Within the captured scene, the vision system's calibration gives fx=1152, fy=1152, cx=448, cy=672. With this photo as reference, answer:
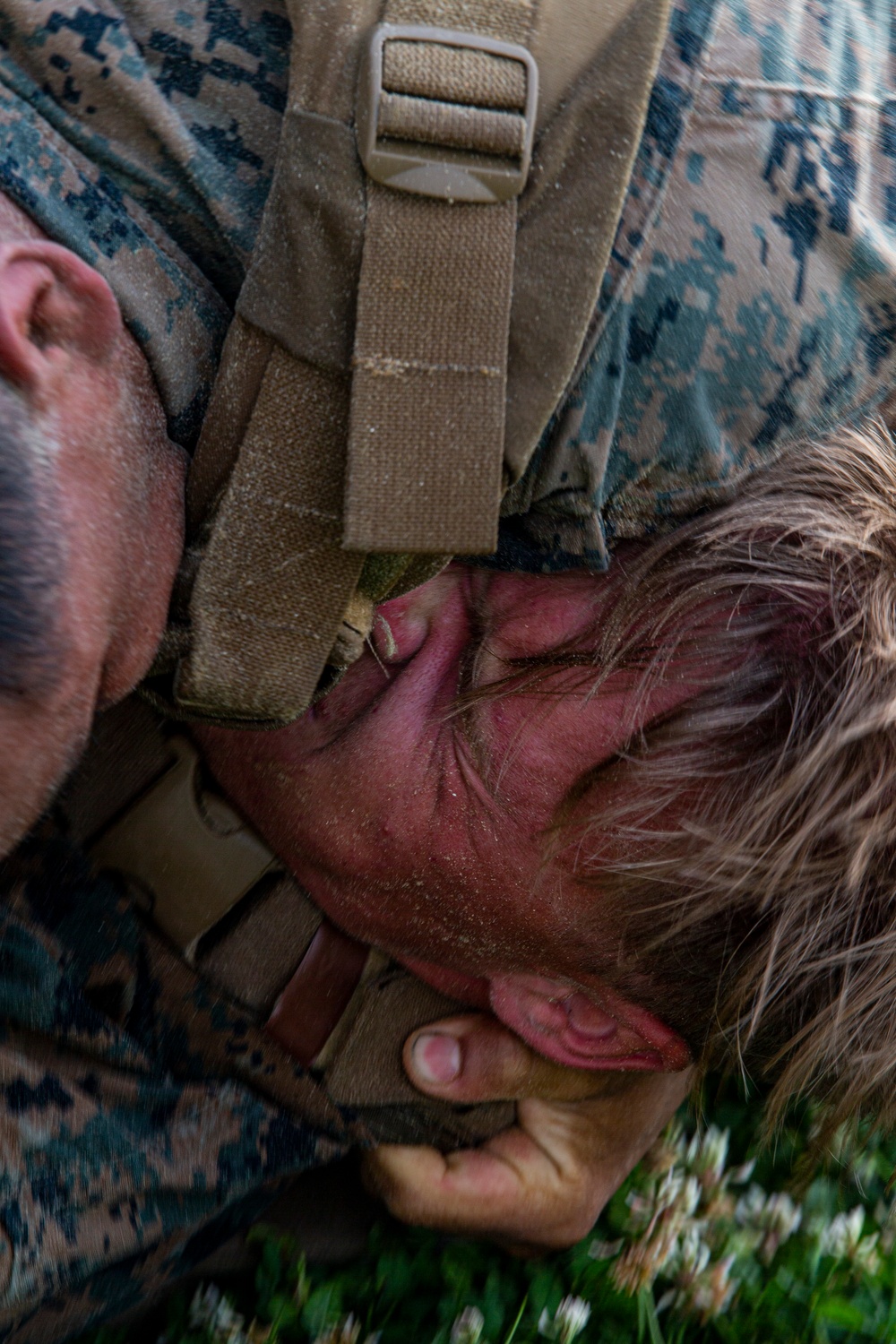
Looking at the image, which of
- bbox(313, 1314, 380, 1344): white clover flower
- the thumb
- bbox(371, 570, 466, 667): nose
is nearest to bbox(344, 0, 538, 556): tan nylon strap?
bbox(371, 570, 466, 667): nose

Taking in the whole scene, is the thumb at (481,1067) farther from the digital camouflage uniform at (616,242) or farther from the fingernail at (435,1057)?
the digital camouflage uniform at (616,242)

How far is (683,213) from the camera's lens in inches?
48.7

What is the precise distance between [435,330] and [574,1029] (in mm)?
1029

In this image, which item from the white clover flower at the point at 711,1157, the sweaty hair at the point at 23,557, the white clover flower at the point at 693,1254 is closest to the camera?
the sweaty hair at the point at 23,557

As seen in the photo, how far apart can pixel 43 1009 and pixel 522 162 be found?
3.80ft

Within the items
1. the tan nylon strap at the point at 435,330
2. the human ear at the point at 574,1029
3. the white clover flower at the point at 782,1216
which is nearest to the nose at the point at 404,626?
the tan nylon strap at the point at 435,330

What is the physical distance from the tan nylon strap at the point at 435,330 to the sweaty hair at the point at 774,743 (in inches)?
12.3

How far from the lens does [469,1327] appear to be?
1786 mm

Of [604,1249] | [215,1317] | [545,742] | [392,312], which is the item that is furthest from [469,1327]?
[392,312]

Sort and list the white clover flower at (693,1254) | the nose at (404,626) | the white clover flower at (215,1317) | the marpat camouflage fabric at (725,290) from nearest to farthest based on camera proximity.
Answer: the marpat camouflage fabric at (725,290) → the nose at (404,626) → the white clover flower at (215,1317) → the white clover flower at (693,1254)

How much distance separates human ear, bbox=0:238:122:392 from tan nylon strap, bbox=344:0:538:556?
0.26 metres

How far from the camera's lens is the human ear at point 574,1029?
1650mm

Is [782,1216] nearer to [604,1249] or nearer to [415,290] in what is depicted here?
[604,1249]

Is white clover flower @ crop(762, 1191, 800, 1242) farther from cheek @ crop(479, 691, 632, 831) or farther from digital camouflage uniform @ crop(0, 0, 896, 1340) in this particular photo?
digital camouflage uniform @ crop(0, 0, 896, 1340)
